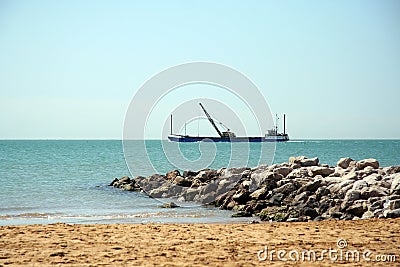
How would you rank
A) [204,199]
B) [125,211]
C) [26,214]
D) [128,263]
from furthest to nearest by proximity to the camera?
[204,199], [125,211], [26,214], [128,263]

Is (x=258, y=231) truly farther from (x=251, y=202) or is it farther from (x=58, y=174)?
(x=58, y=174)

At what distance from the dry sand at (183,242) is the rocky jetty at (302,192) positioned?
8.03ft

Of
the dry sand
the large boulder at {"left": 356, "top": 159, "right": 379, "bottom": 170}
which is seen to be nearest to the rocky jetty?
the large boulder at {"left": 356, "top": 159, "right": 379, "bottom": 170}

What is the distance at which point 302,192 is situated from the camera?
17.6 meters

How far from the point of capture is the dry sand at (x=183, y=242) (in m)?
8.32

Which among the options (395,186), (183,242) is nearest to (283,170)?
(395,186)

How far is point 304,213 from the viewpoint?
50.4ft

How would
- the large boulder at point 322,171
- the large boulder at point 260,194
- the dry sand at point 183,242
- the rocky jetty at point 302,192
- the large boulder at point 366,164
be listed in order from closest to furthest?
the dry sand at point 183,242, the rocky jetty at point 302,192, the large boulder at point 260,194, the large boulder at point 322,171, the large boulder at point 366,164

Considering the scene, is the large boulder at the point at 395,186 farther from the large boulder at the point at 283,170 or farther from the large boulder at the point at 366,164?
the large boulder at the point at 283,170

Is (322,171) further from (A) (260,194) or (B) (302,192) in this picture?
(A) (260,194)

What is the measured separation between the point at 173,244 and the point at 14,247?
2.72 metres

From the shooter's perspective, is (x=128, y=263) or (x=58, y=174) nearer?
(x=128, y=263)

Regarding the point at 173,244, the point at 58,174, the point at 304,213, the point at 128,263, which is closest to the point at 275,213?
the point at 304,213

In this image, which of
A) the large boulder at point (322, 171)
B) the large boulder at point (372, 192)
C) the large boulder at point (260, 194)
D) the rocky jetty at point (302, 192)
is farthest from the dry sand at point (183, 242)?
the large boulder at point (322, 171)
